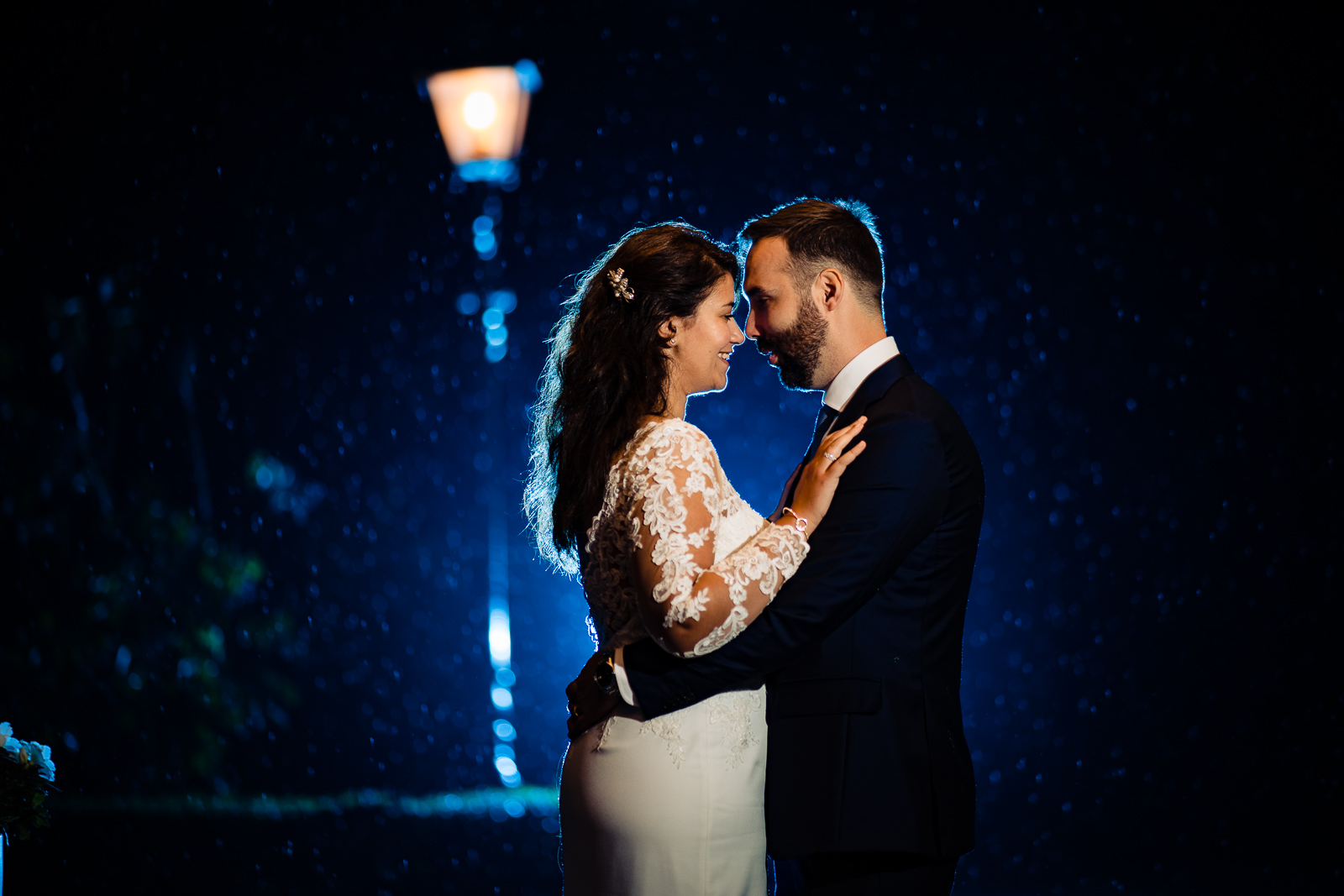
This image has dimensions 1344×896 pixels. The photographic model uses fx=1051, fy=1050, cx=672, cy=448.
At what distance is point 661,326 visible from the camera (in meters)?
1.63

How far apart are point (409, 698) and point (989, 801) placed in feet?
5.69

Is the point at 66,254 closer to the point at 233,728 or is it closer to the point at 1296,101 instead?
the point at 233,728

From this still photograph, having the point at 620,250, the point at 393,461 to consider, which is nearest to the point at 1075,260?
the point at 620,250

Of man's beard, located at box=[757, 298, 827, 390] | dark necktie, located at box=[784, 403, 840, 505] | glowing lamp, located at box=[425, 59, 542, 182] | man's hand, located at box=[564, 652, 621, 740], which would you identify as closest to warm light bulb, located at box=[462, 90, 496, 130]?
glowing lamp, located at box=[425, 59, 542, 182]

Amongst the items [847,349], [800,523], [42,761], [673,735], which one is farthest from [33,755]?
[847,349]

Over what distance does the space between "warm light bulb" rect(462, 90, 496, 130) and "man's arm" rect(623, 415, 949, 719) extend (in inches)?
81.0

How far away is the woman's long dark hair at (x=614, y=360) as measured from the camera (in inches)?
62.1

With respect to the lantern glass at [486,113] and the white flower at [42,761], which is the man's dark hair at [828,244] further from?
the white flower at [42,761]

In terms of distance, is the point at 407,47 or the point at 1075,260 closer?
the point at 1075,260

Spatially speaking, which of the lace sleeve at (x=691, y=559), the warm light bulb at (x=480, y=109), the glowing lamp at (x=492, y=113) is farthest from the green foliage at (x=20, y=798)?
the warm light bulb at (x=480, y=109)

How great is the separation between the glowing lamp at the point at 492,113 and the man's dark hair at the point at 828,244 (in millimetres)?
1604

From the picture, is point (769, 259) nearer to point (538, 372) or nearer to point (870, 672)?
point (870, 672)

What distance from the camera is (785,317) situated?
1779 mm

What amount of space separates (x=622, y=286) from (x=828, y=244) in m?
0.38
